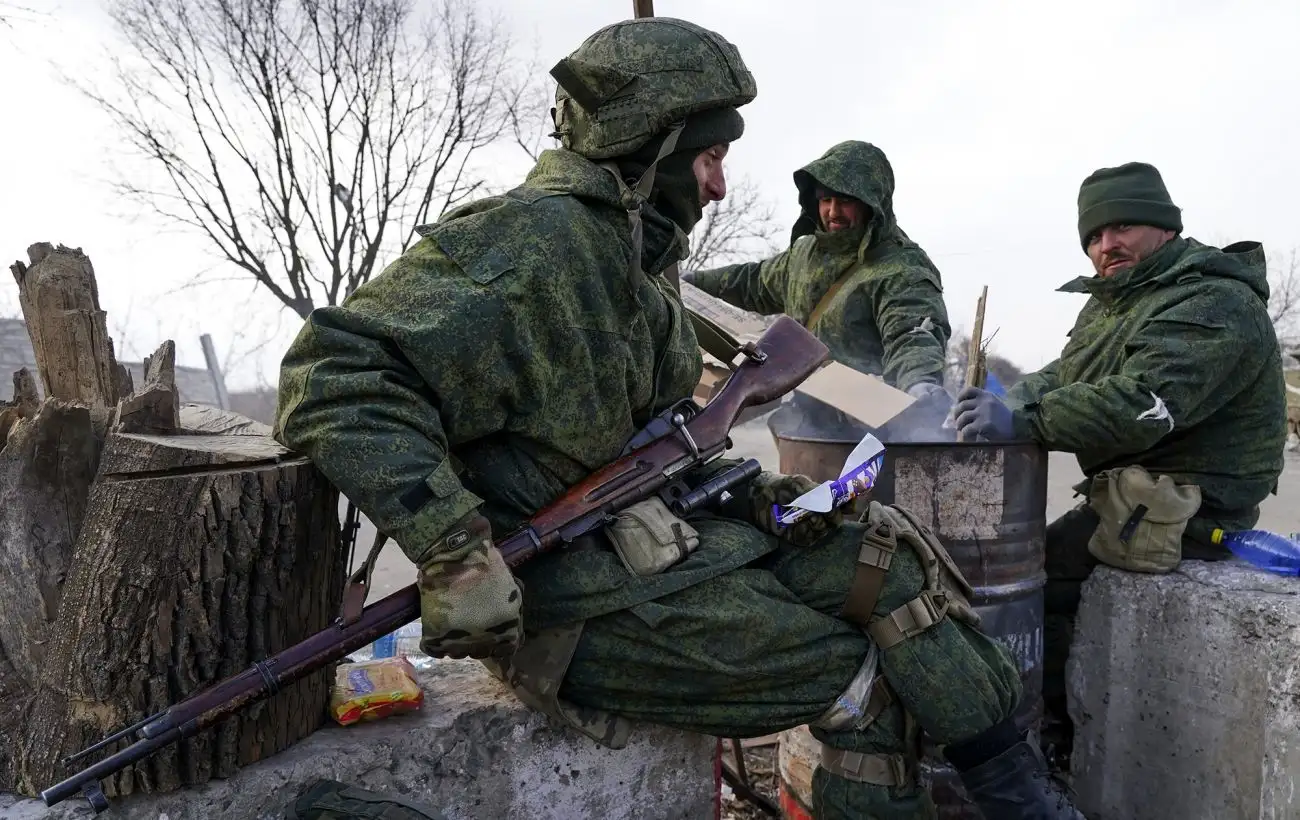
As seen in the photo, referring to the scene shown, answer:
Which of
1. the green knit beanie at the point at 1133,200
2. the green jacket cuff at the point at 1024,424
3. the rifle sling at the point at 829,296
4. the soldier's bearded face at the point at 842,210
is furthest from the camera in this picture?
the rifle sling at the point at 829,296

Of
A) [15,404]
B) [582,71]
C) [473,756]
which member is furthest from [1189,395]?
[15,404]

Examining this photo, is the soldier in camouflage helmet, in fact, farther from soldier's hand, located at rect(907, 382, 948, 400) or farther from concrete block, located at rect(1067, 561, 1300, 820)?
soldier's hand, located at rect(907, 382, 948, 400)

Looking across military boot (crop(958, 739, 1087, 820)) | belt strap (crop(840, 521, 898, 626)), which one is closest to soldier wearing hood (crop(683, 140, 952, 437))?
belt strap (crop(840, 521, 898, 626))

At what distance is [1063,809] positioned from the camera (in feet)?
7.39

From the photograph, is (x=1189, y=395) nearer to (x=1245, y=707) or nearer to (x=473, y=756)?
(x=1245, y=707)

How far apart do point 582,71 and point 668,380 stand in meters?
0.82

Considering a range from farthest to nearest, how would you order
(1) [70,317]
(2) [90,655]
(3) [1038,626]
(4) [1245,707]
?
(3) [1038,626] < (4) [1245,707] < (1) [70,317] < (2) [90,655]

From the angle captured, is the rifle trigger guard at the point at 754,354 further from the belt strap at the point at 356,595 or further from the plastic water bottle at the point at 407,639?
the plastic water bottle at the point at 407,639

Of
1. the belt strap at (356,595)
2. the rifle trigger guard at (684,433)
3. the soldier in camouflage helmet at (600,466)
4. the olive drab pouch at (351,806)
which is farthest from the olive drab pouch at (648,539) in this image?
the olive drab pouch at (351,806)

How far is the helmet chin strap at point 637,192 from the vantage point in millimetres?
2109

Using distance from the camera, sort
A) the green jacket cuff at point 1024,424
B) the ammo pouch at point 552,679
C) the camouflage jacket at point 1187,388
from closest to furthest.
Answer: the ammo pouch at point 552,679 < the camouflage jacket at point 1187,388 < the green jacket cuff at point 1024,424

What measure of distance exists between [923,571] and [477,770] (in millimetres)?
1250

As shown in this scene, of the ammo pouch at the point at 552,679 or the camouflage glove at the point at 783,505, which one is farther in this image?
the camouflage glove at the point at 783,505

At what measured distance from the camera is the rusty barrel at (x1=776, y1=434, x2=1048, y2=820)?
3139 millimetres
